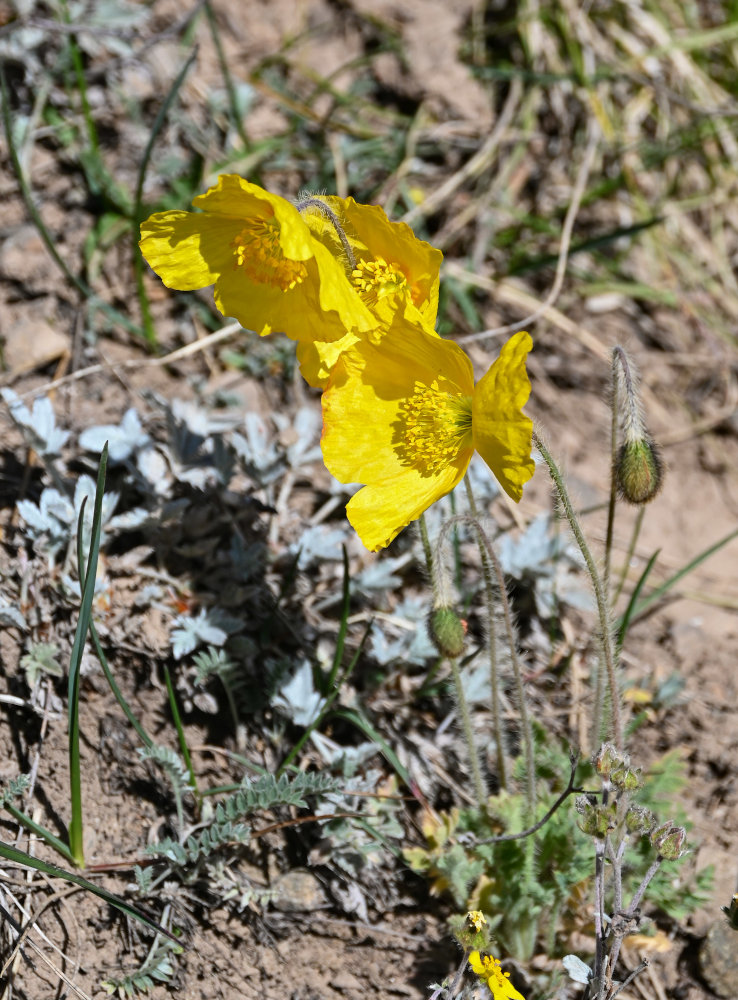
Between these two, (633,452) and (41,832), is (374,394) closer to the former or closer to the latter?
(633,452)

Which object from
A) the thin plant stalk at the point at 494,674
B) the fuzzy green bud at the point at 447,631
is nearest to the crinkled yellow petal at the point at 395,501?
the thin plant stalk at the point at 494,674

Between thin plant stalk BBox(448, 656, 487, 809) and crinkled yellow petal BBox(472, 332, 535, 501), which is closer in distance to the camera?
crinkled yellow petal BBox(472, 332, 535, 501)

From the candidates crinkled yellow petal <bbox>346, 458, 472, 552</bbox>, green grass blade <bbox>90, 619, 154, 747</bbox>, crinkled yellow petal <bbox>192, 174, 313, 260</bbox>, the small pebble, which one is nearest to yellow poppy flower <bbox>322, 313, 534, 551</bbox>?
crinkled yellow petal <bbox>346, 458, 472, 552</bbox>

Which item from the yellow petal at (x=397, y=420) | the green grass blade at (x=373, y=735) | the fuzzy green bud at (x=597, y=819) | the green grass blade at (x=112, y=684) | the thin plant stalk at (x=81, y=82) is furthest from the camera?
the thin plant stalk at (x=81, y=82)

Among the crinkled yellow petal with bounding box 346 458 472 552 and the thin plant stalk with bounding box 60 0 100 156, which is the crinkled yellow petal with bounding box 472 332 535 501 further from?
the thin plant stalk with bounding box 60 0 100 156

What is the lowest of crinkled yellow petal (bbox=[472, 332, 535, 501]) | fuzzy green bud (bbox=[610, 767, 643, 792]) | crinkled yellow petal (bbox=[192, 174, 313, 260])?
fuzzy green bud (bbox=[610, 767, 643, 792])

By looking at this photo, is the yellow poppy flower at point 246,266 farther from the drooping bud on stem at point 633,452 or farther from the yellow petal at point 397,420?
the drooping bud on stem at point 633,452
